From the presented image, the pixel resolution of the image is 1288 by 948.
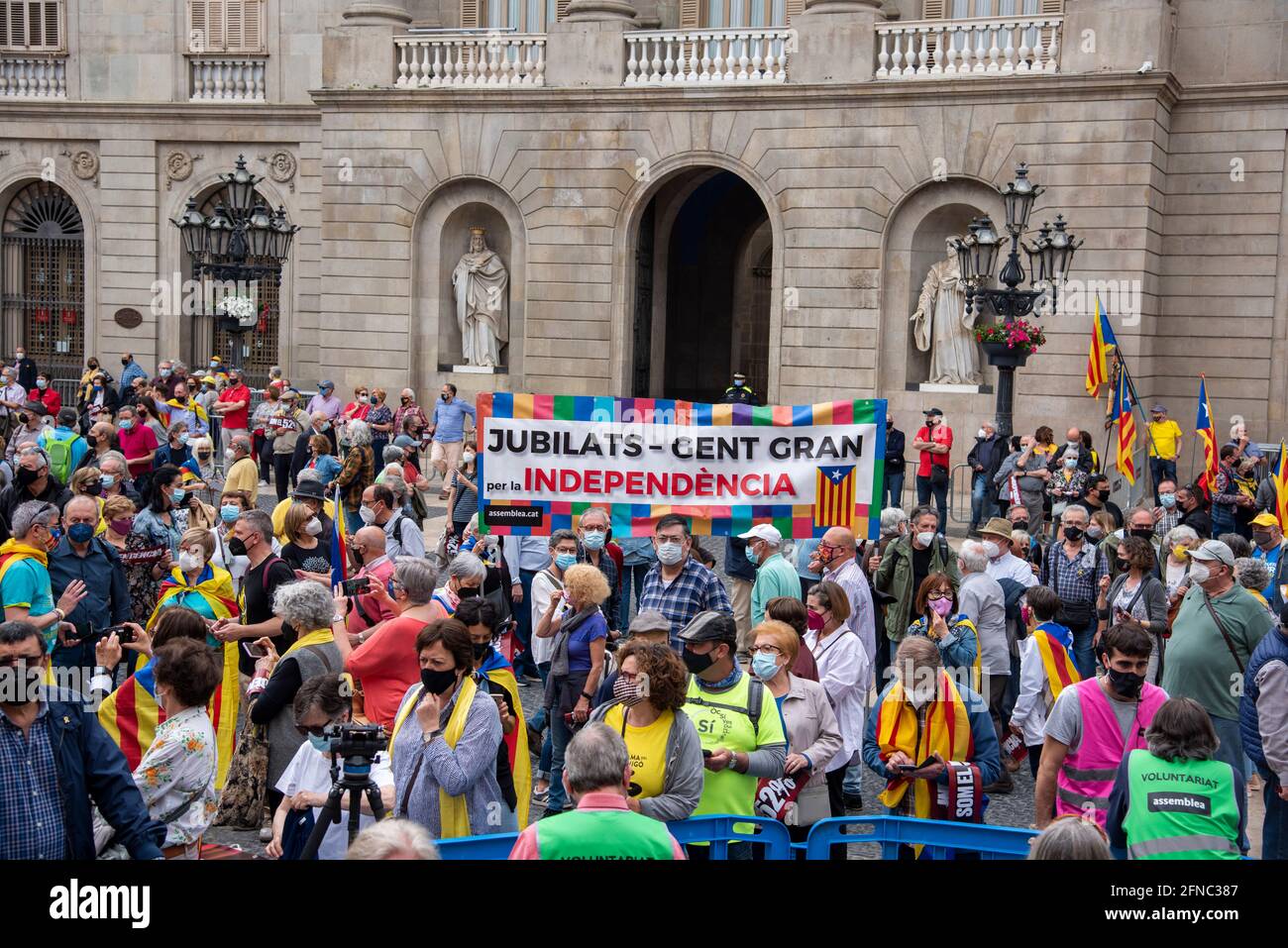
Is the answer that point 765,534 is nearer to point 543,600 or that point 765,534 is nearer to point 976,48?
point 543,600

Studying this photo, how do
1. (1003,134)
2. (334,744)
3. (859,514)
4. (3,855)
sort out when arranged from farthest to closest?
(1003,134), (859,514), (334,744), (3,855)

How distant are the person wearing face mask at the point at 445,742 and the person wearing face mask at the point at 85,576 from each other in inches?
155

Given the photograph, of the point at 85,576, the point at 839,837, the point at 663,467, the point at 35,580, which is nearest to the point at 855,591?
the point at 663,467

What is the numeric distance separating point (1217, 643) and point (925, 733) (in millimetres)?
2289

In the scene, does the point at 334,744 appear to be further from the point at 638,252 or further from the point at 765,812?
the point at 638,252

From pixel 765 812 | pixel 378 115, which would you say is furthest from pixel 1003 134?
pixel 765 812

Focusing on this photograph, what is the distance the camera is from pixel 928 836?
5918 mm

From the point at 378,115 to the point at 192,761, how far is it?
71.6 ft

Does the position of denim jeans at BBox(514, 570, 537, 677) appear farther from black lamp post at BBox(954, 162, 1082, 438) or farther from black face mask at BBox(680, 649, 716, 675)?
black lamp post at BBox(954, 162, 1082, 438)

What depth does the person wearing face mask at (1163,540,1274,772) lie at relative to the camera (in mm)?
8375

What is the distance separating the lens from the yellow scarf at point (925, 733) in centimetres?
709

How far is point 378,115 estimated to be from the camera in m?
26.6

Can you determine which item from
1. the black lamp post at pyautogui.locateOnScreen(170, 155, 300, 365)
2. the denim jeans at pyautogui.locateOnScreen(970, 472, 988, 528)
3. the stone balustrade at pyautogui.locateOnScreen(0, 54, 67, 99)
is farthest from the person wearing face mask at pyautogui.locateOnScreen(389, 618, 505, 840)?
the stone balustrade at pyautogui.locateOnScreen(0, 54, 67, 99)

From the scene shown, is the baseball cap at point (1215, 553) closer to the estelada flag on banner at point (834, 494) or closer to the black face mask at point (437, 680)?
the estelada flag on banner at point (834, 494)
